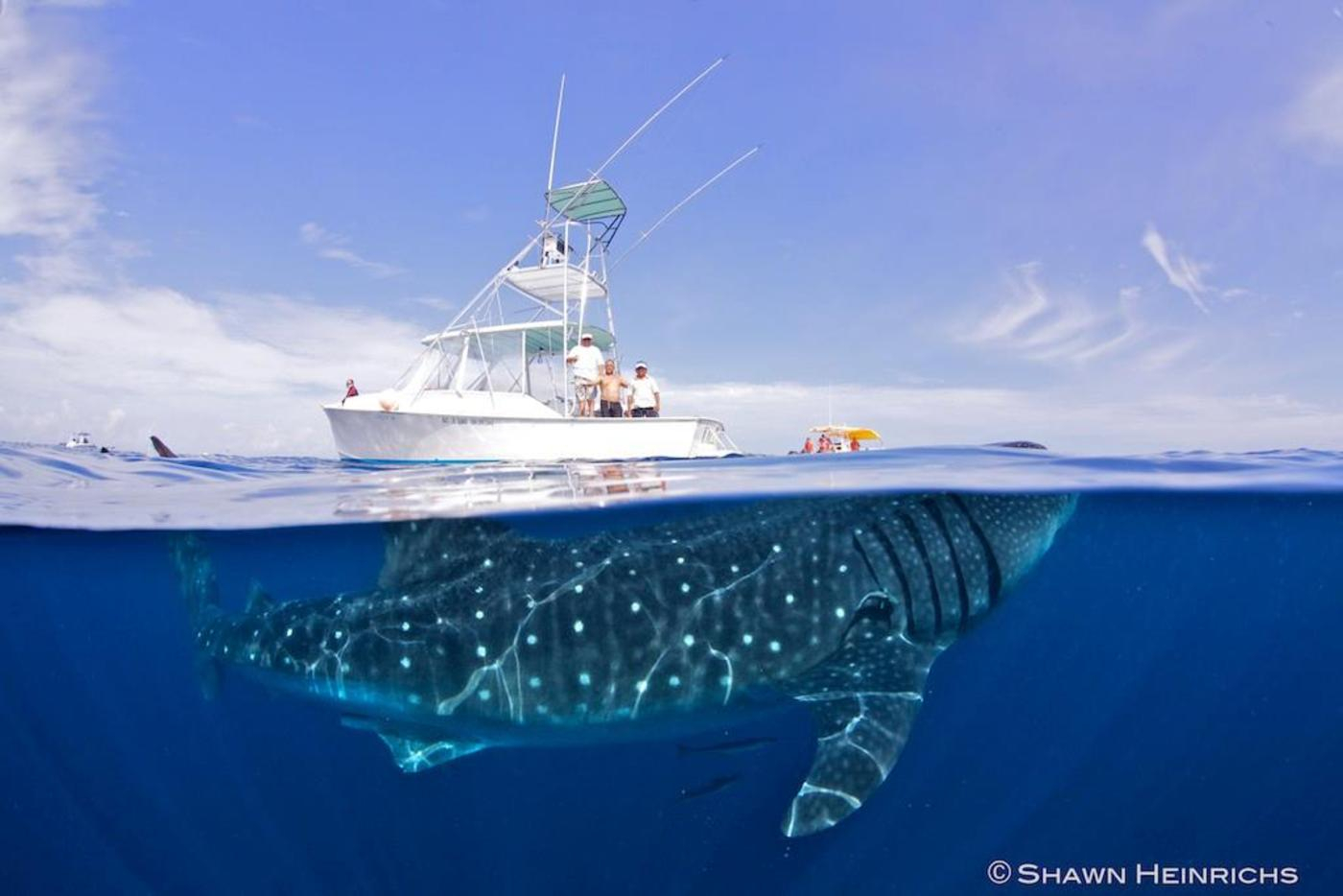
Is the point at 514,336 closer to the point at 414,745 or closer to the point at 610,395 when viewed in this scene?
the point at 610,395

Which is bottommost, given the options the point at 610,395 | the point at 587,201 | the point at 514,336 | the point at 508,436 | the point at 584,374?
the point at 508,436

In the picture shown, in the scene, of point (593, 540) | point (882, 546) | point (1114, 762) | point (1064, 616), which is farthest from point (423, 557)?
point (1064, 616)

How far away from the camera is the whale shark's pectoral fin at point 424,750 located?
4836 millimetres

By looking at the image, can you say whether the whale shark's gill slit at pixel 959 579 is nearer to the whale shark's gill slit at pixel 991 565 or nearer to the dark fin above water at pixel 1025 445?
the whale shark's gill slit at pixel 991 565

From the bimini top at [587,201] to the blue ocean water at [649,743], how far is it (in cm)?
1380

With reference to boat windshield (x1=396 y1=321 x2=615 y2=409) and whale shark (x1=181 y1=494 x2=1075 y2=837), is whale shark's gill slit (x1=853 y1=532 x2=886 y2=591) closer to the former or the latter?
whale shark (x1=181 y1=494 x2=1075 y2=837)

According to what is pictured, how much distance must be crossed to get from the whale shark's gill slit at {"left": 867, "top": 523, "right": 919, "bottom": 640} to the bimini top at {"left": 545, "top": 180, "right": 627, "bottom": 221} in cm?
1972

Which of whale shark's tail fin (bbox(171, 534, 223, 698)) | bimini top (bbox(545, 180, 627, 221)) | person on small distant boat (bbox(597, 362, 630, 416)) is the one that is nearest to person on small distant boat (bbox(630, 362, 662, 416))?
person on small distant boat (bbox(597, 362, 630, 416))

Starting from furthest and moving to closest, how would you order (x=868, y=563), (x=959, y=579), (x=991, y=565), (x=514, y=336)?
(x=514, y=336), (x=991, y=565), (x=959, y=579), (x=868, y=563)

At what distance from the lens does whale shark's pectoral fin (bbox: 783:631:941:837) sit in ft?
12.4

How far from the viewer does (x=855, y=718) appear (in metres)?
4.23

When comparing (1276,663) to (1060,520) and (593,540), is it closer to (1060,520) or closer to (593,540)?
(1060,520)

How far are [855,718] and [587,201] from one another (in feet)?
71.3

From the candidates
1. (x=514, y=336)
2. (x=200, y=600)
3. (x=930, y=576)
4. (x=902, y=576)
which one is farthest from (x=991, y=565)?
(x=514, y=336)
